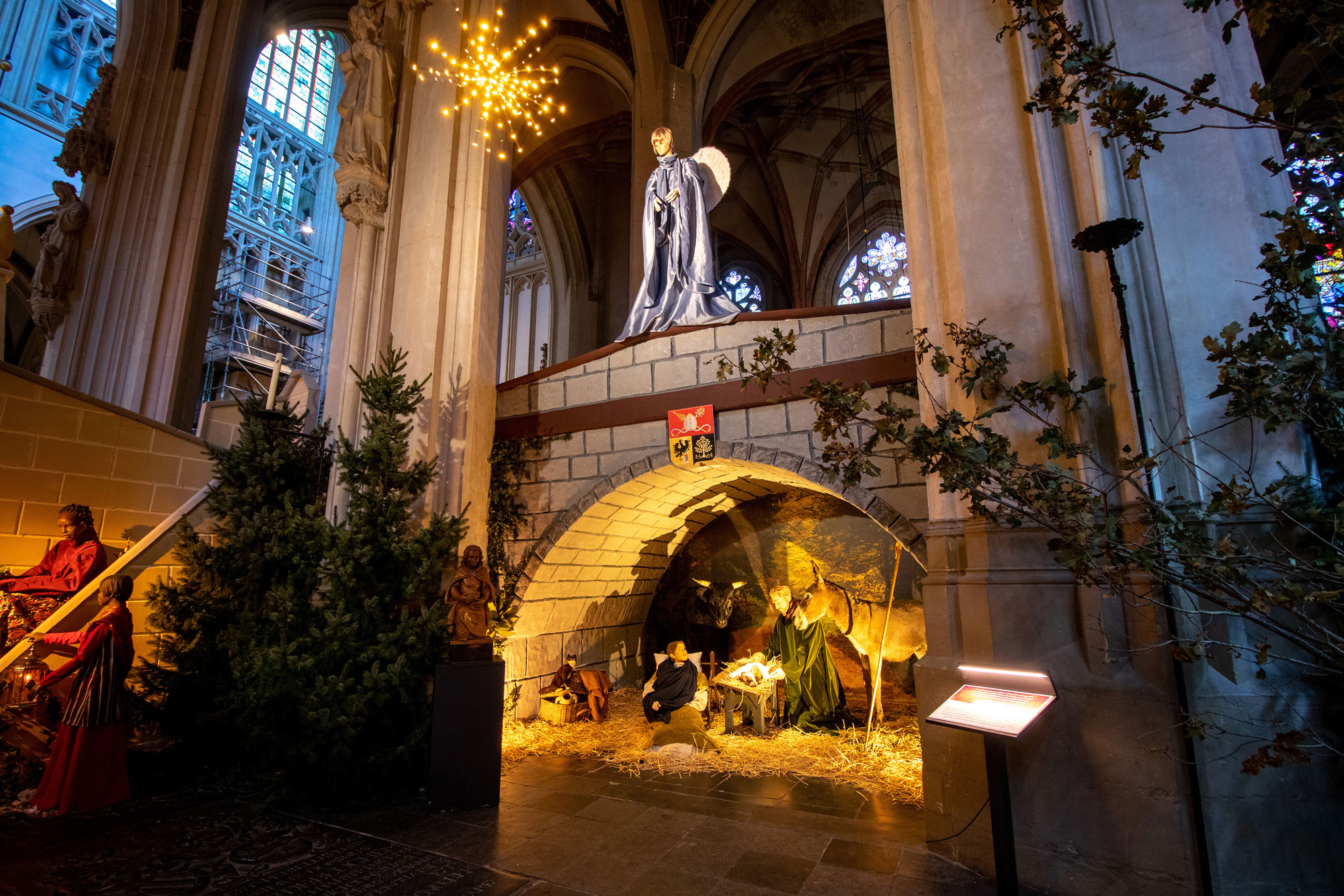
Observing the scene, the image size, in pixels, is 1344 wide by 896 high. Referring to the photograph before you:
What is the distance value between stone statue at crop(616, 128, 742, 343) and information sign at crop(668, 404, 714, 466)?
92 cm

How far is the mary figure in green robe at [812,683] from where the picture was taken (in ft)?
18.3

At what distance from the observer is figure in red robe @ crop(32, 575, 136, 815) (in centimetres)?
383

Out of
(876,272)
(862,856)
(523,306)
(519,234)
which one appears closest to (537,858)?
(862,856)

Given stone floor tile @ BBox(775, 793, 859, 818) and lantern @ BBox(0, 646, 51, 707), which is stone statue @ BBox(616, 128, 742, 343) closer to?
stone floor tile @ BBox(775, 793, 859, 818)

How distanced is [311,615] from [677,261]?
425 cm

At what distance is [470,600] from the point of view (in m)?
4.52

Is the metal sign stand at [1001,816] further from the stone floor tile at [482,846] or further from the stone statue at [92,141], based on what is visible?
the stone statue at [92,141]

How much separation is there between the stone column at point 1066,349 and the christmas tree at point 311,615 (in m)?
3.29

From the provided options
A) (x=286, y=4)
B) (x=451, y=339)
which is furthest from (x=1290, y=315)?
(x=286, y=4)

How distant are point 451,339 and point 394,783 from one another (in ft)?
12.2

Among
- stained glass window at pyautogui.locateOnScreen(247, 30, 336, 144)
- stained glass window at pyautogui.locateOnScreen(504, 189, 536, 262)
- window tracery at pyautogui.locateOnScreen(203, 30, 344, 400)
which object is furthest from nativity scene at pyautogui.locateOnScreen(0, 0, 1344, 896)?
stained glass window at pyautogui.locateOnScreen(247, 30, 336, 144)

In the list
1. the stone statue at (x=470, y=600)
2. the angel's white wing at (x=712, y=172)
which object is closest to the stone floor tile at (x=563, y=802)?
the stone statue at (x=470, y=600)

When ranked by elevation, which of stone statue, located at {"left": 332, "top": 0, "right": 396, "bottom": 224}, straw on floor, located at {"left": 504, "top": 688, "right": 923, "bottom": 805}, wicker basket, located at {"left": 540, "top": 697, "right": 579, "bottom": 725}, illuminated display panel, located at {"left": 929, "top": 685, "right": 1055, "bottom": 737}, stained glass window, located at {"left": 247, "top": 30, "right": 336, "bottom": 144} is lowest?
straw on floor, located at {"left": 504, "top": 688, "right": 923, "bottom": 805}

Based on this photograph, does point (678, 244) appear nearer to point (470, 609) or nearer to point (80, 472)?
point (470, 609)
